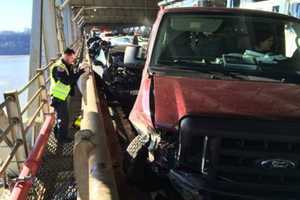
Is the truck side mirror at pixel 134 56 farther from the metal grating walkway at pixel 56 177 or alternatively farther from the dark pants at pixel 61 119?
the dark pants at pixel 61 119

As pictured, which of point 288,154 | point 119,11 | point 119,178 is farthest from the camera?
point 119,11

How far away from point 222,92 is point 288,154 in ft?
2.67

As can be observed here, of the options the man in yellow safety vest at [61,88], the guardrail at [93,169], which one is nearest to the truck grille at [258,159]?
the guardrail at [93,169]

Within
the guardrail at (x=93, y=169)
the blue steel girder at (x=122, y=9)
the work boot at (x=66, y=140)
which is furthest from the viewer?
the blue steel girder at (x=122, y=9)

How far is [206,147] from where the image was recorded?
11.4ft

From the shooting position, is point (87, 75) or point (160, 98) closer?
point (160, 98)

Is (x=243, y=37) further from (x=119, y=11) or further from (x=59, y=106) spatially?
(x=119, y=11)

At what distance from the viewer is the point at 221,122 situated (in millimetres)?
3445

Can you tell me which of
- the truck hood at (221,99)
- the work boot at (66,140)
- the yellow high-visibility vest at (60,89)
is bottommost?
the work boot at (66,140)

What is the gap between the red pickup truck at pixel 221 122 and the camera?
343cm

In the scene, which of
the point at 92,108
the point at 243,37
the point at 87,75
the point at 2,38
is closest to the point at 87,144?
the point at 92,108

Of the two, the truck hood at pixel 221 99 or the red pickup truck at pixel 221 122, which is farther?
the truck hood at pixel 221 99

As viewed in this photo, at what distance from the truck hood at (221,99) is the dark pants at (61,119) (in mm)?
4550

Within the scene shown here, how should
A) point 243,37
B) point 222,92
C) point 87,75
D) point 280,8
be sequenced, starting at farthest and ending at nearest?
point 280,8
point 87,75
point 243,37
point 222,92
